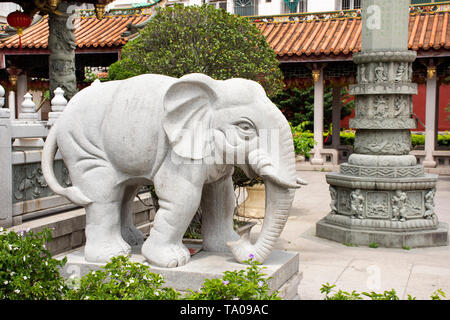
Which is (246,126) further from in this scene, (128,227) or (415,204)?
(415,204)

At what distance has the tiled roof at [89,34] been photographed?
1473 centimetres

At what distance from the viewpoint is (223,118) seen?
3166 millimetres

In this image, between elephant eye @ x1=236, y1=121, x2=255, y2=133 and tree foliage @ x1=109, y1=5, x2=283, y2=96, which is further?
tree foliage @ x1=109, y1=5, x2=283, y2=96

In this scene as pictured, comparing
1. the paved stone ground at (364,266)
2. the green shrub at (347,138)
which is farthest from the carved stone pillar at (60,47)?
the green shrub at (347,138)

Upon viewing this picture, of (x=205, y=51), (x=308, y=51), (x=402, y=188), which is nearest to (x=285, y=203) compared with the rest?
(x=205, y=51)

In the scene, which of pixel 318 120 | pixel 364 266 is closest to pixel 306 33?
pixel 318 120

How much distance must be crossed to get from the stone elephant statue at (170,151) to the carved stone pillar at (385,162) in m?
3.25

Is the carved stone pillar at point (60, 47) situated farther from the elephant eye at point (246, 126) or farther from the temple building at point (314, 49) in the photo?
the elephant eye at point (246, 126)

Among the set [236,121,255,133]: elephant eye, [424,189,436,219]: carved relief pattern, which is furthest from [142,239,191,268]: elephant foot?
[424,189,436,219]: carved relief pattern

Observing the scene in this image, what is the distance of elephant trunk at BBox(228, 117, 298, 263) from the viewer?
10.1ft

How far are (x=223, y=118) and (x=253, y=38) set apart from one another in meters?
2.50

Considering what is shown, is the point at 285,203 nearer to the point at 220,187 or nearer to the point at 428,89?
the point at 220,187

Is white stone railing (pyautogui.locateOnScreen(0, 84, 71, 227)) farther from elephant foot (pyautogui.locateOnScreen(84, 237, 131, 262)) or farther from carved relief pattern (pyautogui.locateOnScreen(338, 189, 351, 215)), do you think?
carved relief pattern (pyautogui.locateOnScreen(338, 189, 351, 215))

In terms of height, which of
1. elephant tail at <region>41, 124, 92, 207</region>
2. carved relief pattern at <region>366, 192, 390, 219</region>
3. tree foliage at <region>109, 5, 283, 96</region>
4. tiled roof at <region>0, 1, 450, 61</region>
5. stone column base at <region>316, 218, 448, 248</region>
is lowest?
stone column base at <region>316, 218, 448, 248</region>
